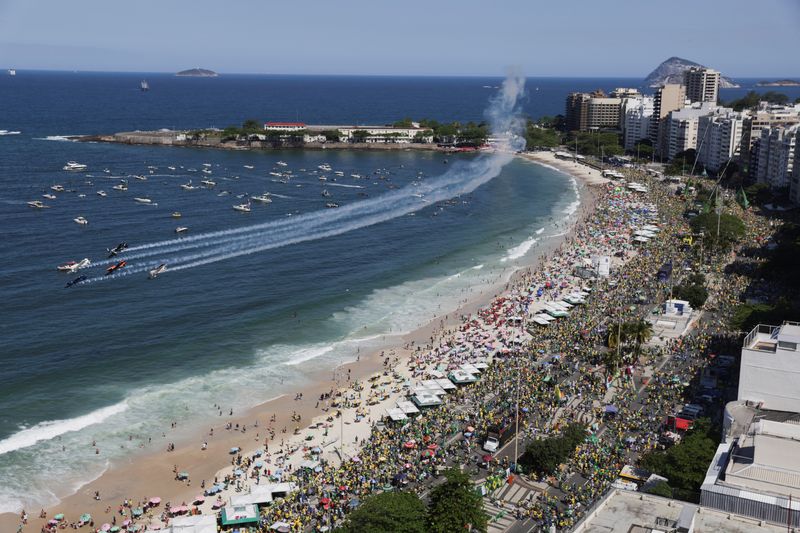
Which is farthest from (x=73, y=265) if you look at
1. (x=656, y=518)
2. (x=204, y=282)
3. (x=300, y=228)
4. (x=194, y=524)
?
(x=656, y=518)

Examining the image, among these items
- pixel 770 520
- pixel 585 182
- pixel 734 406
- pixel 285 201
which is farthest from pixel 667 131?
pixel 770 520

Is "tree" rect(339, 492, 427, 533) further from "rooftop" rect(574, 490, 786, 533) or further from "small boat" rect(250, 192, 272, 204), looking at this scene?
"small boat" rect(250, 192, 272, 204)

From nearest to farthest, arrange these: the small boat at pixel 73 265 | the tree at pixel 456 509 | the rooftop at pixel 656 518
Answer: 1. the rooftop at pixel 656 518
2. the tree at pixel 456 509
3. the small boat at pixel 73 265

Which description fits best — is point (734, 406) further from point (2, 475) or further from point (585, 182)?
point (585, 182)

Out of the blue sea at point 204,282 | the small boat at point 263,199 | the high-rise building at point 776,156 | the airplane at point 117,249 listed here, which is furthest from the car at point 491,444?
the high-rise building at point 776,156

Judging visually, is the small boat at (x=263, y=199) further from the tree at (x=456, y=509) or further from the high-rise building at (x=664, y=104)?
the high-rise building at (x=664, y=104)

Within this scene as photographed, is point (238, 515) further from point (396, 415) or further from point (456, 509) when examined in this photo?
point (396, 415)
